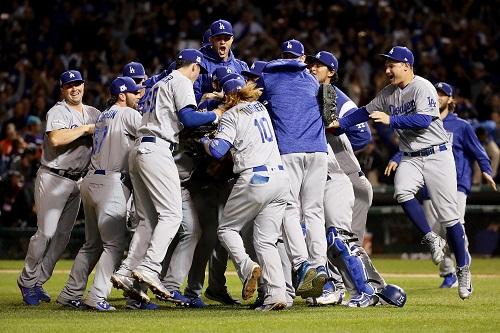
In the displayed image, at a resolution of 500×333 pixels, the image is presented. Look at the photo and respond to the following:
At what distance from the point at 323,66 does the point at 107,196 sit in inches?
93.1

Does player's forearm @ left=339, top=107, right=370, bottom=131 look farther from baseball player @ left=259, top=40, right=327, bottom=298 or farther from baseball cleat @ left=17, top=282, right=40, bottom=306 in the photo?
baseball cleat @ left=17, top=282, right=40, bottom=306

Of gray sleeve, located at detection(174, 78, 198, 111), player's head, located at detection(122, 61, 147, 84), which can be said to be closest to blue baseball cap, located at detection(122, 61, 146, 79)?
player's head, located at detection(122, 61, 147, 84)

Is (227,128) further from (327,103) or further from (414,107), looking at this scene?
(414,107)

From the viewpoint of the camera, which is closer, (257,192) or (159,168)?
(257,192)

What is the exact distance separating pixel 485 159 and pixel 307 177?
3459mm

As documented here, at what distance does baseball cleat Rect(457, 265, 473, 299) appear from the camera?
975cm

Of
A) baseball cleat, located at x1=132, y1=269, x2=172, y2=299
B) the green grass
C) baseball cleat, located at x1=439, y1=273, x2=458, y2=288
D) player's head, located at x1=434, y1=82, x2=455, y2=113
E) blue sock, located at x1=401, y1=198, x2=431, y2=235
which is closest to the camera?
the green grass

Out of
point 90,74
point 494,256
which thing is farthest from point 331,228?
point 90,74

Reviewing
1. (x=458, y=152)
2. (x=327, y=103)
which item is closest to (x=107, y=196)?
(x=327, y=103)

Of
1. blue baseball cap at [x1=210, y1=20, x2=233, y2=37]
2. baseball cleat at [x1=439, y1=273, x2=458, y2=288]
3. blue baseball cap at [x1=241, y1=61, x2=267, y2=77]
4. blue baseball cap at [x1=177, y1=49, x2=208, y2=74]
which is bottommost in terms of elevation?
baseball cleat at [x1=439, y1=273, x2=458, y2=288]

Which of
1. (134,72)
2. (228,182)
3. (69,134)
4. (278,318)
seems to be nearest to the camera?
(278,318)

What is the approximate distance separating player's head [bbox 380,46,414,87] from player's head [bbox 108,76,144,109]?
240 centimetres

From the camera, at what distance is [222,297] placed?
9.95m

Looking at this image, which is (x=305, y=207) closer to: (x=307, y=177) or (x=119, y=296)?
(x=307, y=177)
